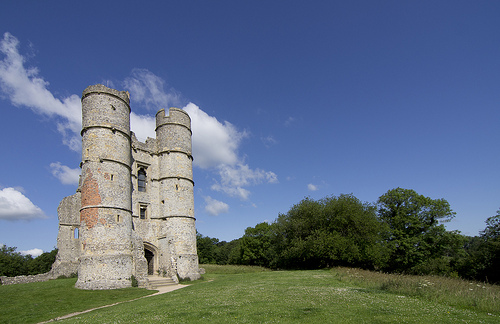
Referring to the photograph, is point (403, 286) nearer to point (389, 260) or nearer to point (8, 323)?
point (8, 323)

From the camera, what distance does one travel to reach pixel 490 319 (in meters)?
7.30

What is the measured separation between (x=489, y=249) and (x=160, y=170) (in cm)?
3278

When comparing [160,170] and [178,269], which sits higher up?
[160,170]

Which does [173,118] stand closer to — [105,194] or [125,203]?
[125,203]

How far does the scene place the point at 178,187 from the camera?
26453 mm

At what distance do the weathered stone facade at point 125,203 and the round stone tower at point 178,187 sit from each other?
0.08 metres

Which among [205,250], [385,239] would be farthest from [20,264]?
[385,239]

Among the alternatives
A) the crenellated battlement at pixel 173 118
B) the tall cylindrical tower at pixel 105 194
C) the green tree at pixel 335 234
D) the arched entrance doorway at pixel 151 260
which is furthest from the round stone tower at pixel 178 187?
the green tree at pixel 335 234

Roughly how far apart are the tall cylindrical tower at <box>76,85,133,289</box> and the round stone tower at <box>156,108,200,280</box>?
4881 mm

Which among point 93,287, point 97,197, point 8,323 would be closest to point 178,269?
point 93,287

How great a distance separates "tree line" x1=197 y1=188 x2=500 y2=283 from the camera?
30.9 meters

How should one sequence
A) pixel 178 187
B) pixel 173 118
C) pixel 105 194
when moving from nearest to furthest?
pixel 105 194 → pixel 178 187 → pixel 173 118

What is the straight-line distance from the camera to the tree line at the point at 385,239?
30.9 m

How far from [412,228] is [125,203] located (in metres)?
35.6
